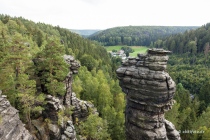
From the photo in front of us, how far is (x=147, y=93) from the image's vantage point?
76.0 ft

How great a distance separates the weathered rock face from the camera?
72.8 feet

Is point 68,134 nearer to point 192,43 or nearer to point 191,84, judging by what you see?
point 191,84

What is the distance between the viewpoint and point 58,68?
106 feet

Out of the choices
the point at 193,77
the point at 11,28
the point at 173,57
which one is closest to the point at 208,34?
the point at 173,57

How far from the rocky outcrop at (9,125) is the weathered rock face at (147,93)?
14142 mm

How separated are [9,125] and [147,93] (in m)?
16.8

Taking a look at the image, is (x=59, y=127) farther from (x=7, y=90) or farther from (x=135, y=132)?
(x=135, y=132)

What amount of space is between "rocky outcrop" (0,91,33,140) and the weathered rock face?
46.4ft

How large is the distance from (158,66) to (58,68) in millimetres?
18131

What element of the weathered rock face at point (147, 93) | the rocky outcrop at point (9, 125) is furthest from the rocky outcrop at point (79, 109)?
the rocky outcrop at point (9, 125)

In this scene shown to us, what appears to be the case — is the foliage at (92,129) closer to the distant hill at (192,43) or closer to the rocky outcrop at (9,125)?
the rocky outcrop at (9,125)

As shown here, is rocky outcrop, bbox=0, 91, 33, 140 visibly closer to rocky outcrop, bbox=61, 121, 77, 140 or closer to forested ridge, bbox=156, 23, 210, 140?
rocky outcrop, bbox=61, 121, 77, 140

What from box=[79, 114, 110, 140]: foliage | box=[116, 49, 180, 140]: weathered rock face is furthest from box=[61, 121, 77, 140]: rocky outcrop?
box=[116, 49, 180, 140]: weathered rock face

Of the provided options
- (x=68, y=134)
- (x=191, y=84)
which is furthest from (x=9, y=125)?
(x=191, y=84)
